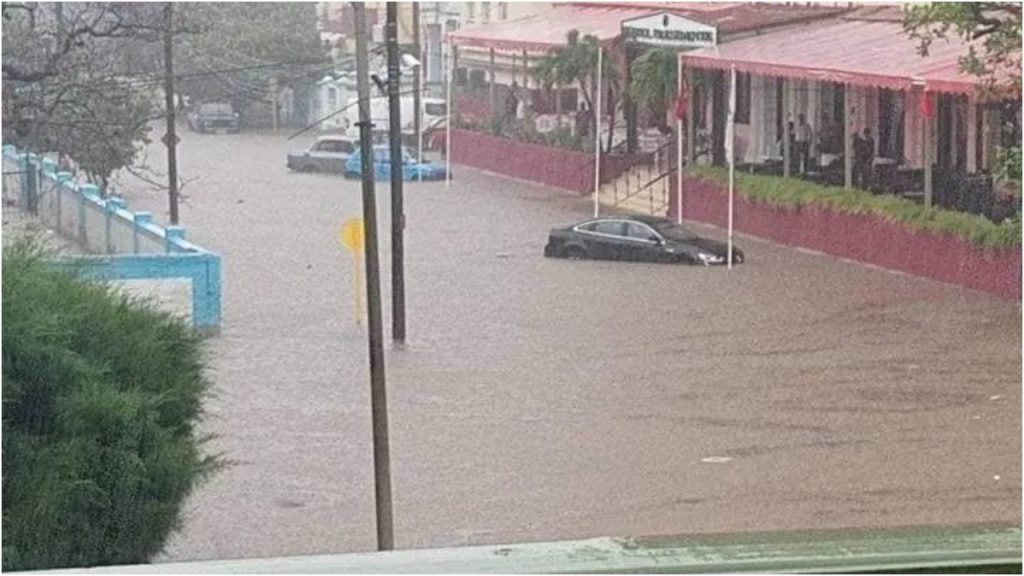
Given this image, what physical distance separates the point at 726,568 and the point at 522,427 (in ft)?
38.9

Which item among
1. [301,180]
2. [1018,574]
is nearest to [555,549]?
[1018,574]

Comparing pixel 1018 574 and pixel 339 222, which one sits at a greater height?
pixel 1018 574

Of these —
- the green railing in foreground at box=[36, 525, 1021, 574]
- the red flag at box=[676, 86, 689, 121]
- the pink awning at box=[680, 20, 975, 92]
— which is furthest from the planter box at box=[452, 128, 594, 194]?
the green railing in foreground at box=[36, 525, 1021, 574]

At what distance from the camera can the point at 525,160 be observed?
30781mm

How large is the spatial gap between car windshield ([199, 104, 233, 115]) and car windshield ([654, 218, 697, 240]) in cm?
799

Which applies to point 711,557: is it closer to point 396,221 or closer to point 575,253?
point 396,221

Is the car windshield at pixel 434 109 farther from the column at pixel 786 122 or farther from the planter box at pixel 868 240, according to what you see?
the planter box at pixel 868 240

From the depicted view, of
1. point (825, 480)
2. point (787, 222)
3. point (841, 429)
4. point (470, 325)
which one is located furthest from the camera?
point (787, 222)

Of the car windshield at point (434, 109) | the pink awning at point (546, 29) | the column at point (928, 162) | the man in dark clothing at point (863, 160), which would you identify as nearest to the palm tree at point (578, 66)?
the pink awning at point (546, 29)

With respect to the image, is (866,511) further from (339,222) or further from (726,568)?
(339,222)

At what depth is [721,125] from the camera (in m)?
26.4

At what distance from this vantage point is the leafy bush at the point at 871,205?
736 inches

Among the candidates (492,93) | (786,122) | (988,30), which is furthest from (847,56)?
(492,93)

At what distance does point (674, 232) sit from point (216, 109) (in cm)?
881
